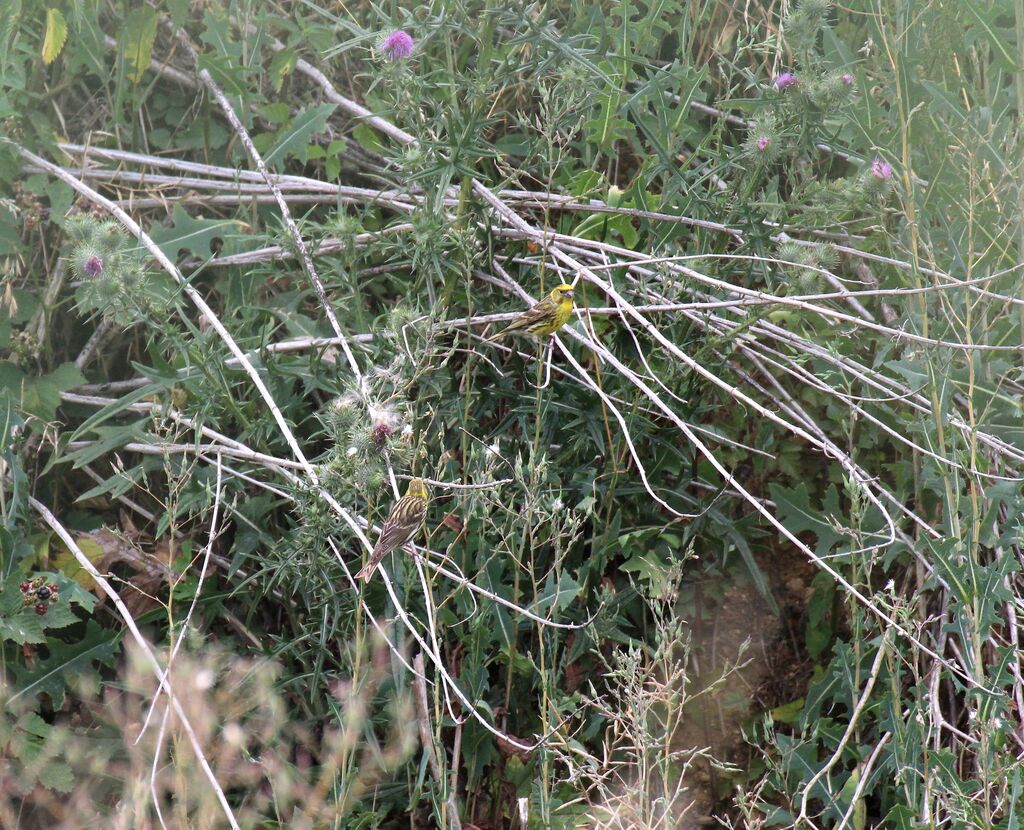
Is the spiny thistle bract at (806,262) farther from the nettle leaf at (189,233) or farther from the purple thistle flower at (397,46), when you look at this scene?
the nettle leaf at (189,233)

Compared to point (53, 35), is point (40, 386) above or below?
below

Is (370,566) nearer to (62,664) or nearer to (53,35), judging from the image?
(62,664)

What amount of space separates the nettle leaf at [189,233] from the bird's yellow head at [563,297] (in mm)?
1210

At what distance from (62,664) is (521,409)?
60.6 inches

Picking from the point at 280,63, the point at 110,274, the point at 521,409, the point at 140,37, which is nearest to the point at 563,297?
the point at 521,409

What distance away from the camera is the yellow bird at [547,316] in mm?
3004

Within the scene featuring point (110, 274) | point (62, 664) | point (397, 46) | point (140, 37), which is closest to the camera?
point (397, 46)

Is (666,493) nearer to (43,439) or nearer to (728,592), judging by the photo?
(728,592)

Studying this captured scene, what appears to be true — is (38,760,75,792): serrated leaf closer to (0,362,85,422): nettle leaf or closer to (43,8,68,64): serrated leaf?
(0,362,85,422): nettle leaf

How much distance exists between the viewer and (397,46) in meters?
2.98

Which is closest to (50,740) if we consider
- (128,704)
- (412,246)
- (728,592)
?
(128,704)

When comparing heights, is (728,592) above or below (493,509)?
below

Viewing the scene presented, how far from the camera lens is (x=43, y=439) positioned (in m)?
3.54

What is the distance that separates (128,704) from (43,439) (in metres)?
0.87
